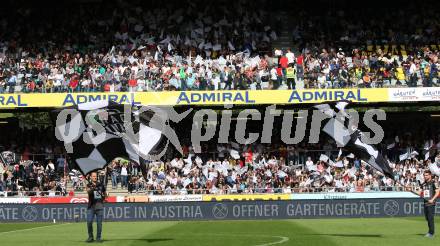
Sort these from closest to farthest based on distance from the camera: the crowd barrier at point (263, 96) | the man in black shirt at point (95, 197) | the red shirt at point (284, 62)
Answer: the man in black shirt at point (95, 197)
the crowd barrier at point (263, 96)
the red shirt at point (284, 62)

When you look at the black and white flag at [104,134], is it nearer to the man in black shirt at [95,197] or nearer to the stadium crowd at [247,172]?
the man in black shirt at [95,197]

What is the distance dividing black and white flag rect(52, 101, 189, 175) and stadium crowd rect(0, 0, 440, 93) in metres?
18.1

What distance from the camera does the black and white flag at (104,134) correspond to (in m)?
22.1

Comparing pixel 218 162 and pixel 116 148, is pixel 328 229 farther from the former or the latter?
pixel 218 162

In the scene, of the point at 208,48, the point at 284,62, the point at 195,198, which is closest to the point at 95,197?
the point at 195,198

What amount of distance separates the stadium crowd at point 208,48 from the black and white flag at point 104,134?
1812 cm

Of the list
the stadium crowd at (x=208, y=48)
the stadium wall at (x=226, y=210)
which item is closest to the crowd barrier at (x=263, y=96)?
the stadium crowd at (x=208, y=48)

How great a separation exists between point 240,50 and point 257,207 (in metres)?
10.8

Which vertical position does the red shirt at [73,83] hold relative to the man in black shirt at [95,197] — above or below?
above

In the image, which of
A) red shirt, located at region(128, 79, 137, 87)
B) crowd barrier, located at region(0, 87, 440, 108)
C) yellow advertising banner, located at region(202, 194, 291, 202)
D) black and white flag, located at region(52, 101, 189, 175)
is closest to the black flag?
black and white flag, located at region(52, 101, 189, 175)

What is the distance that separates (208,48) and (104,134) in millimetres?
22661

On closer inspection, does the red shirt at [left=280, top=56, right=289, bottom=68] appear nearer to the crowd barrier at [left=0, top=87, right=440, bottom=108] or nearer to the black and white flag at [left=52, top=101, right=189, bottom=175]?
the crowd barrier at [left=0, top=87, right=440, bottom=108]

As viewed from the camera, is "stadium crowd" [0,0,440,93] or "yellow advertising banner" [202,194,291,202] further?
"stadium crowd" [0,0,440,93]

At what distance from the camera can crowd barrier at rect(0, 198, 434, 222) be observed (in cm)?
3694
